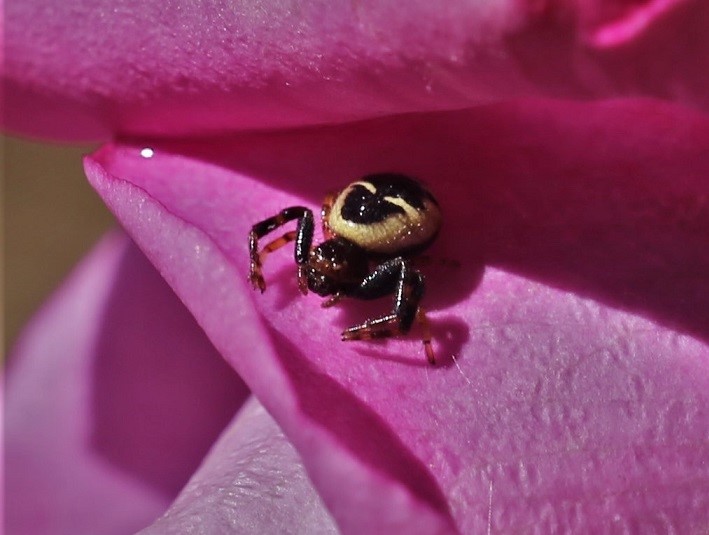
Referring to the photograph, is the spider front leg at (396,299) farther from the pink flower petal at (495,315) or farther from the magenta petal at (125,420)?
the magenta petal at (125,420)

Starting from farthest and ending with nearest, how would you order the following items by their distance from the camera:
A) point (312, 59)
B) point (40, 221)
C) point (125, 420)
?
point (40, 221) → point (125, 420) → point (312, 59)

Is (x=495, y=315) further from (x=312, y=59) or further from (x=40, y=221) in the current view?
(x=40, y=221)

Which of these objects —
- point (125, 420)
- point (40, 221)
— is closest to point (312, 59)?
point (125, 420)

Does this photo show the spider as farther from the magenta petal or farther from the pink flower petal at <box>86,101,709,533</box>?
the magenta petal

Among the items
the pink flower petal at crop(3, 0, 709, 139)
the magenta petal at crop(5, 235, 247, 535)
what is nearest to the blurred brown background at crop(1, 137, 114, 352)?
the magenta petal at crop(5, 235, 247, 535)

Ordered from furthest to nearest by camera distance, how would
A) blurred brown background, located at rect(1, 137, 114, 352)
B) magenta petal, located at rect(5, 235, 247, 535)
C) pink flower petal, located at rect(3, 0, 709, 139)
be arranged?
blurred brown background, located at rect(1, 137, 114, 352), magenta petal, located at rect(5, 235, 247, 535), pink flower petal, located at rect(3, 0, 709, 139)
